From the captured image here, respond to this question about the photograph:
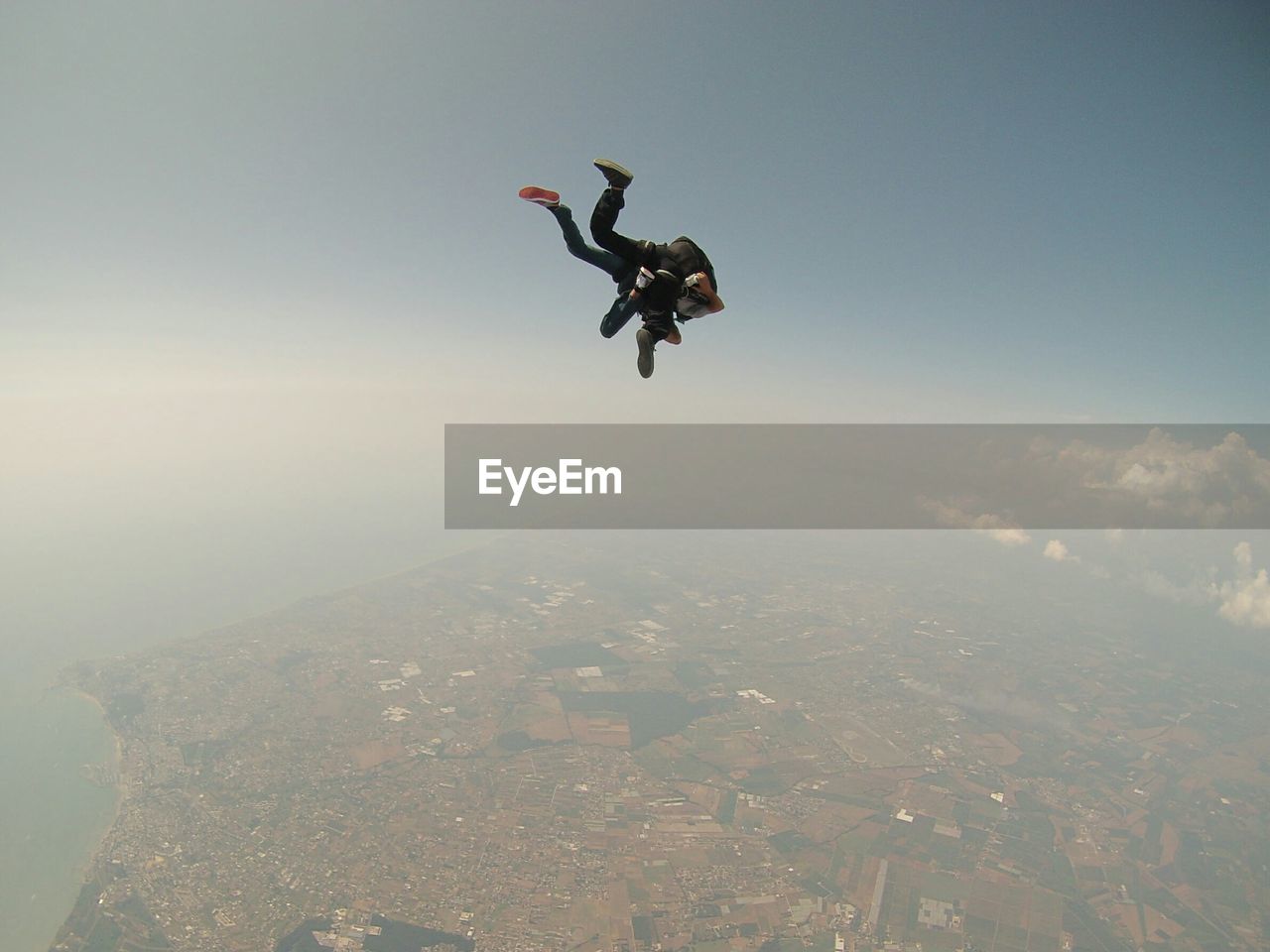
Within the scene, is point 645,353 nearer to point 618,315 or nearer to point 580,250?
point 618,315

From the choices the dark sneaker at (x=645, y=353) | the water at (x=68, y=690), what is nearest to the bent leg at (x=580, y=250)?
the dark sneaker at (x=645, y=353)

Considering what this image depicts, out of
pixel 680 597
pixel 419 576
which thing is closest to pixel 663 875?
pixel 680 597

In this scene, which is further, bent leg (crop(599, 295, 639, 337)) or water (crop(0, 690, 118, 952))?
water (crop(0, 690, 118, 952))

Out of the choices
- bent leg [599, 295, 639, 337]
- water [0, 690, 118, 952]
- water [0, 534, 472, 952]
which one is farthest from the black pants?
water [0, 690, 118, 952]

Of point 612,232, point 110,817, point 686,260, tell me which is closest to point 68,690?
point 110,817

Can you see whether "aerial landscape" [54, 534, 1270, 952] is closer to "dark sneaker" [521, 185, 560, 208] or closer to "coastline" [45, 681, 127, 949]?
"coastline" [45, 681, 127, 949]

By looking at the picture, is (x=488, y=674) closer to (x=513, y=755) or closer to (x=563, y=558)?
(x=513, y=755)
